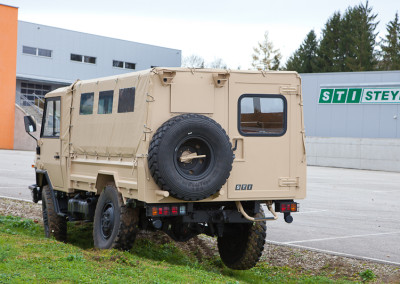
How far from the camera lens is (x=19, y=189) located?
18.4 m

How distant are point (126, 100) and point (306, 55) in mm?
66433

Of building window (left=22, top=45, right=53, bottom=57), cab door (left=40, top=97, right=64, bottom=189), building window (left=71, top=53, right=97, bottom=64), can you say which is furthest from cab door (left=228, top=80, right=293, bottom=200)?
building window (left=71, top=53, right=97, bottom=64)

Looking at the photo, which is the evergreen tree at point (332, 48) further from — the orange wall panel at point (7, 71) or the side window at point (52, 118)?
the side window at point (52, 118)

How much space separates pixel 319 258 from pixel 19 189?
11.4 metres

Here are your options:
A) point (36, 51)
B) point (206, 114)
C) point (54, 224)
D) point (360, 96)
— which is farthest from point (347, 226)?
point (36, 51)

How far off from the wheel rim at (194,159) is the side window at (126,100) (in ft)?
3.12

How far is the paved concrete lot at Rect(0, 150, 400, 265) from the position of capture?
34.8ft

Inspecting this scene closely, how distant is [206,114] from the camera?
788cm

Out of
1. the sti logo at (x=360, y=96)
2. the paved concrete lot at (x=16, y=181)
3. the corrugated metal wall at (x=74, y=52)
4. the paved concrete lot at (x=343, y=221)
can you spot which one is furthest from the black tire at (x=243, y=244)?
the corrugated metal wall at (x=74, y=52)

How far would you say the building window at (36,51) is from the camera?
186ft

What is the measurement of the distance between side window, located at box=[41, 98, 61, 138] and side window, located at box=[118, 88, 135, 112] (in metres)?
2.43

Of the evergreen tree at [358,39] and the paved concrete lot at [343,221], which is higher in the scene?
the evergreen tree at [358,39]

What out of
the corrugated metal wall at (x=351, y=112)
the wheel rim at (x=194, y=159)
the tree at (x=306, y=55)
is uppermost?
the tree at (x=306, y=55)

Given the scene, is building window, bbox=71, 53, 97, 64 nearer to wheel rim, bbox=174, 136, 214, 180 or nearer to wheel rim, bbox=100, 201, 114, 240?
wheel rim, bbox=100, 201, 114, 240
